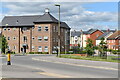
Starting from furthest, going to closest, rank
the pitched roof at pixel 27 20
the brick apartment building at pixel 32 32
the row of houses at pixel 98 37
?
1. the row of houses at pixel 98 37
2. the pitched roof at pixel 27 20
3. the brick apartment building at pixel 32 32

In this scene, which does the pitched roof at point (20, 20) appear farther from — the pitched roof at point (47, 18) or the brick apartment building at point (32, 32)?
the pitched roof at point (47, 18)

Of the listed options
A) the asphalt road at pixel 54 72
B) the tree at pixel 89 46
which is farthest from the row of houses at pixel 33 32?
the asphalt road at pixel 54 72

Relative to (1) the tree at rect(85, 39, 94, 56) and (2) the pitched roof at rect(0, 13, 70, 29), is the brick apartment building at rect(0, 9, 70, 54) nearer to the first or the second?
(2) the pitched roof at rect(0, 13, 70, 29)

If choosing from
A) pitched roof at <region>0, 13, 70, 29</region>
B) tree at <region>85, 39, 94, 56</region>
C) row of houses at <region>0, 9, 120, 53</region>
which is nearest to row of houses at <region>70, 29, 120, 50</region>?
row of houses at <region>0, 9, 120, 53</region>

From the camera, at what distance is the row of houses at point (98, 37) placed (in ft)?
320

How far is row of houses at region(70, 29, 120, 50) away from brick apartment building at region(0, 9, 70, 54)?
11.1 m

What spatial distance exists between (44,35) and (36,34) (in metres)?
2.49

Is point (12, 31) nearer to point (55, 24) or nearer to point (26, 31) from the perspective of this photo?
Answer: point (26, 31)

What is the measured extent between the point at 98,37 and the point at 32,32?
181 ft

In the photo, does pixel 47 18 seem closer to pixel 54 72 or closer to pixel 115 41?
pixel 115 41

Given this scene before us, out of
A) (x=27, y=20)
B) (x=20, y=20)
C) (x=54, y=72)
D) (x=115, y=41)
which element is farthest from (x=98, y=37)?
(x=54, y=72)

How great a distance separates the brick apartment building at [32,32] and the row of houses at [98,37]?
11.1 m

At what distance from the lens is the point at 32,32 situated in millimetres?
70750

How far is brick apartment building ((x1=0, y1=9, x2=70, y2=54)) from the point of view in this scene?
68.5 metres
